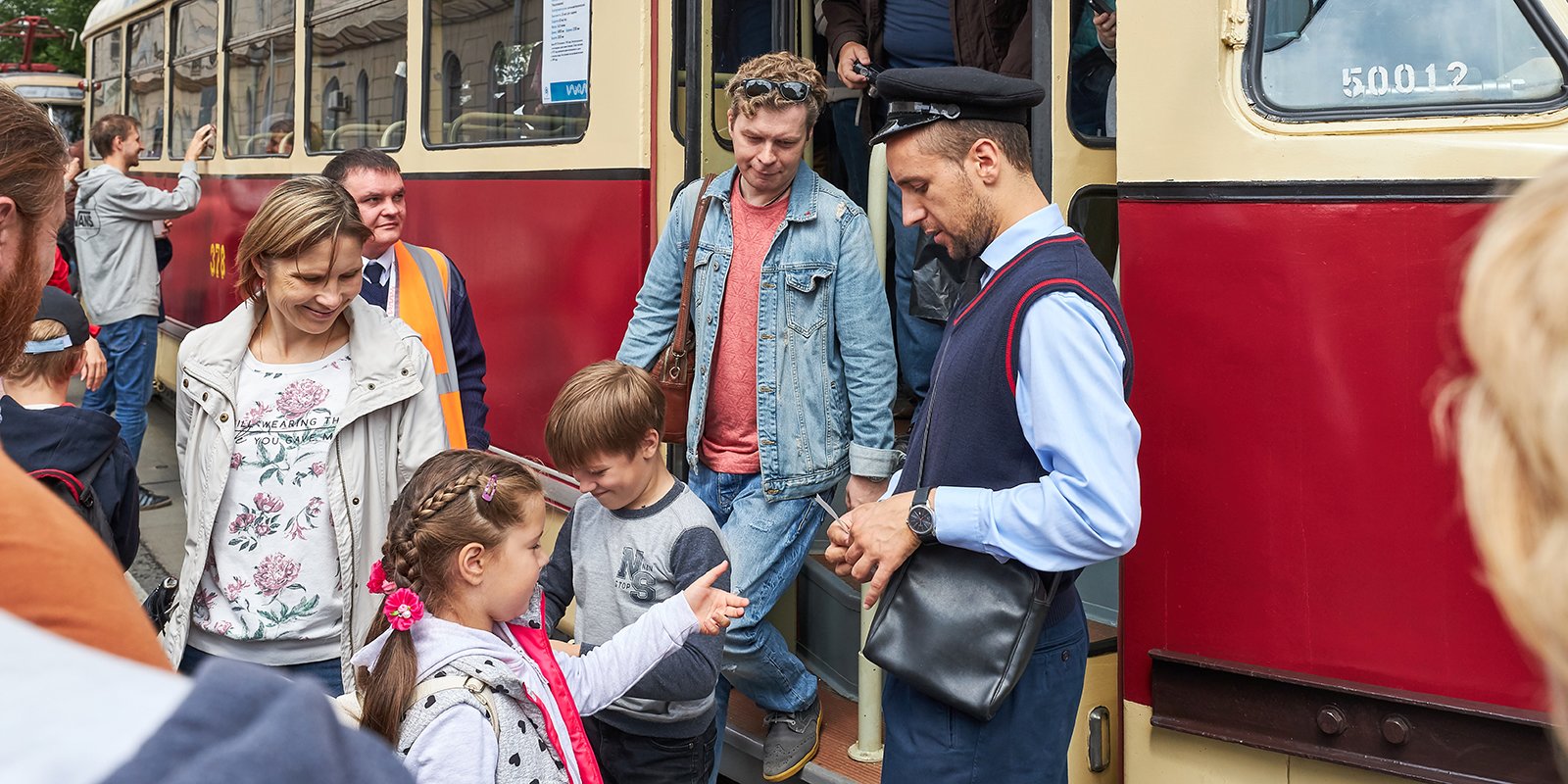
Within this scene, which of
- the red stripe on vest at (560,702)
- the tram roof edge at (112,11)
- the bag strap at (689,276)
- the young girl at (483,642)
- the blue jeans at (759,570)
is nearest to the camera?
the young girl at (483,642)

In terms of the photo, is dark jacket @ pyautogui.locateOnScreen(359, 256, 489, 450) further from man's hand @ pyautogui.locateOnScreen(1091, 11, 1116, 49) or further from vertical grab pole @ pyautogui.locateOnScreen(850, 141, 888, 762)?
man's hand @ pyautogui.locateOnScreen(1091, 11, 1116, 49)

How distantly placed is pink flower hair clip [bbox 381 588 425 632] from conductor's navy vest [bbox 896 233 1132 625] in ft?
2.59

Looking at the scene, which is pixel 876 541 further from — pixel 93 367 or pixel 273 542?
pixel 93 367

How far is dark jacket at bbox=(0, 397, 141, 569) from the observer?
109 inches

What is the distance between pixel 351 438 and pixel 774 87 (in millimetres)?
1154

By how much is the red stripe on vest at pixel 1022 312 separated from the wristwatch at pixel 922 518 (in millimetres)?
210

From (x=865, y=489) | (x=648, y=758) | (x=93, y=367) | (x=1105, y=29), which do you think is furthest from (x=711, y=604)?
(x=93, y=367)

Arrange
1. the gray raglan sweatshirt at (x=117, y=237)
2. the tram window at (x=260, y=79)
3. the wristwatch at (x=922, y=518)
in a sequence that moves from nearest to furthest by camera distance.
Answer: the wristwatch at (x=922, y=518) → the tram window at (x=260, y=79) → the gray raglan sweatshirt at (x=117, y=237)

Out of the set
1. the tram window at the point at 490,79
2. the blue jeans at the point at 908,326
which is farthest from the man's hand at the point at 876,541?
the tram window at the point at 490,79

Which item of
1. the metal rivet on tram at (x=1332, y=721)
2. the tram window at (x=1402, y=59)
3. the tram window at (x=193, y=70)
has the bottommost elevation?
the metal rivet on tram at (x=1332, y=721)

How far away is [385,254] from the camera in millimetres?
3475

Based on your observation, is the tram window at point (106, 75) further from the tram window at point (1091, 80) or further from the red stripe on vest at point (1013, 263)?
Result: the red stripe on vest at point (1013, 263)

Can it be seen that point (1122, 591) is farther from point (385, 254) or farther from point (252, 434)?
point (385, 254)

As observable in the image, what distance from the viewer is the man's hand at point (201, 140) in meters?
7.68
